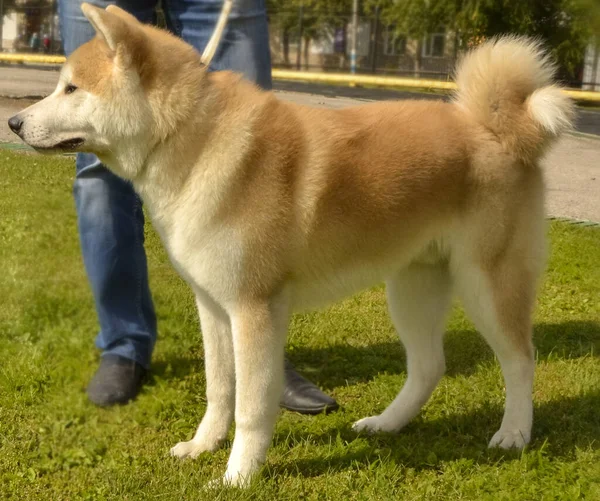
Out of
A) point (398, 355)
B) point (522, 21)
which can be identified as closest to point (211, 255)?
point (398, 355)

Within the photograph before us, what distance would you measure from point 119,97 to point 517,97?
1.42m

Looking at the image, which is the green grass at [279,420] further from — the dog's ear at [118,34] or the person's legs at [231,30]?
the dog's ear at [118,34]

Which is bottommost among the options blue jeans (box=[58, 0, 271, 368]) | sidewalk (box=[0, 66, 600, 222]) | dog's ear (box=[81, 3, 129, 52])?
sidewalk (box=[0, 66, 600, 222])

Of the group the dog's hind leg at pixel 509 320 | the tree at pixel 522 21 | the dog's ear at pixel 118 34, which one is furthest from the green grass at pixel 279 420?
the tree at pixel 522 21

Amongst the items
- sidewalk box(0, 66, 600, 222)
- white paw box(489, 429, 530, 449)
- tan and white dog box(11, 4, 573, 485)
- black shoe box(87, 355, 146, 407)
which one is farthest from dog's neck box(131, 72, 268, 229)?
sidewalk box(0, 66, 600, 222)

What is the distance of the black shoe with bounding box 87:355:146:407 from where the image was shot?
7.81ft

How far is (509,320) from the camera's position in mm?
2701

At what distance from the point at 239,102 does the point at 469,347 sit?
2.05 m

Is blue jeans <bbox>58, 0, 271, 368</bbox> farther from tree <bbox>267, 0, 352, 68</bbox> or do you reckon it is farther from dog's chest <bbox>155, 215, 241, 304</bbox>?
tree <bbox>267, 0, 352, 68</bbox>

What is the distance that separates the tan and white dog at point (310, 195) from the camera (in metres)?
2.27

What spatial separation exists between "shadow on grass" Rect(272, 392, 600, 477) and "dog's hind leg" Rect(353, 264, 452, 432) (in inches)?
3.0

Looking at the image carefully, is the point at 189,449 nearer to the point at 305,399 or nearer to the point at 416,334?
the point at 305,399

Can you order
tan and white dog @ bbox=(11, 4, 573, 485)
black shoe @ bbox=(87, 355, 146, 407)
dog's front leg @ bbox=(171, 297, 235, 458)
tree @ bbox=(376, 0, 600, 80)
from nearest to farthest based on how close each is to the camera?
tree @ bbox=(376, 0, 600, 80), tan and white dog @ bbox=(11, 4, 573, 485), black shoe @ bbox=(87, 355, 146, 407), dog's front leg @ bbox=(171, 297, 235, 458)

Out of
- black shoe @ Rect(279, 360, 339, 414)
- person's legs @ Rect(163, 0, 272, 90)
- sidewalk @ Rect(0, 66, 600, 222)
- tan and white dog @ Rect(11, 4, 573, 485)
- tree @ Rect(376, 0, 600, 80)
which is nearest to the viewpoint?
tree @ Rect(376, 0, 600, 80)
